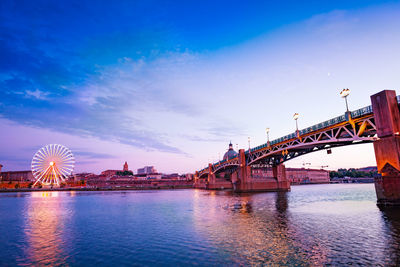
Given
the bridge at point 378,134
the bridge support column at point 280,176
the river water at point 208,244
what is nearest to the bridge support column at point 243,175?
the bridge support column at point 280,176

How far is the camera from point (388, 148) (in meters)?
27.2

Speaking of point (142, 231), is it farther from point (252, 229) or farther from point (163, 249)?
point (252, 229)

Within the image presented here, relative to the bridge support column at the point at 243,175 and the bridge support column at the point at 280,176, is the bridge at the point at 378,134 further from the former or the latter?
the bridge support column at the point at 280,176

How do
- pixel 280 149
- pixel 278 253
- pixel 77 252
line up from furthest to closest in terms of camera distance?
pixel 280 149
pixel 77 252
pixel 278 253

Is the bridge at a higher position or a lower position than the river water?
higher

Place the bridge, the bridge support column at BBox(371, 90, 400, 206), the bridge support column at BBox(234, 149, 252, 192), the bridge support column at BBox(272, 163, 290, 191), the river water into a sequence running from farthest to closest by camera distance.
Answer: the bridge support column at BBox(272, 163, 290, 191) < the bridge support column at BBox(234, 149, 252, 192) < the bridge < the bridge support column at BBox(371, 90, 400, 206) < the river water

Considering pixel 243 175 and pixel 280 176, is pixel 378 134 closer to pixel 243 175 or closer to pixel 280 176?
pixel 243 175

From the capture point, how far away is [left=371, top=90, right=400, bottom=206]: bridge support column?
26406mm

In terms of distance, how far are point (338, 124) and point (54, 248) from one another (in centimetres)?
4081

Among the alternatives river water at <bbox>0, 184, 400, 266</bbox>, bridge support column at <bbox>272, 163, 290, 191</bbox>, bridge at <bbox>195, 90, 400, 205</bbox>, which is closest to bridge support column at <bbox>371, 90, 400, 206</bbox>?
bridge at <bbox>195, 90, 400, 205</bbox>

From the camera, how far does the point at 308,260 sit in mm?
11664

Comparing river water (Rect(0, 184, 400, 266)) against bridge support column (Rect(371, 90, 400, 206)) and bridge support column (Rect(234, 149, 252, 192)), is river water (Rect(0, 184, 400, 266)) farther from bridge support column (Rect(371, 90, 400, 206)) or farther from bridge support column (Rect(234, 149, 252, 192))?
bridge support column (Rect(234, 149, 252, 192))

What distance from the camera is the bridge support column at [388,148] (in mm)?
26406

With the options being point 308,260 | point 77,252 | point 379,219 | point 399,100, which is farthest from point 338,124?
point 77,252
